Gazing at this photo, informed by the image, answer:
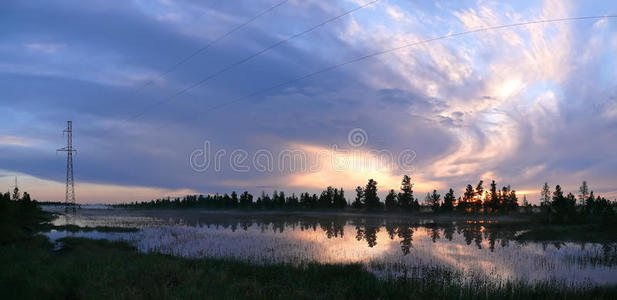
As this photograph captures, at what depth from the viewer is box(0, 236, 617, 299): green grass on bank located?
15086 mm

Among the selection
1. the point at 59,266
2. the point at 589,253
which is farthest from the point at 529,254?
the point at 59,266

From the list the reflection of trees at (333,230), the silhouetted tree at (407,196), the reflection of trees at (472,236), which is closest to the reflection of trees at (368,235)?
the reflection of trees at (333,230)

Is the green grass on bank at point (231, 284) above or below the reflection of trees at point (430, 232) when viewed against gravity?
above

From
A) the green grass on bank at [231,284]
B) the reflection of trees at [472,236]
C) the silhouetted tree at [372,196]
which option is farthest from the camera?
the silhouetted tree at [372,196]

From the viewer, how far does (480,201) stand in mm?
137500

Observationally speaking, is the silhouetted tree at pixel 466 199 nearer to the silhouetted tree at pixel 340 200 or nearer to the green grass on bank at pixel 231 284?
the silhouetted tree at pixel 340 200

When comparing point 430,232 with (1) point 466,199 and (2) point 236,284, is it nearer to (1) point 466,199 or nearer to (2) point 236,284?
(2) point 236,284

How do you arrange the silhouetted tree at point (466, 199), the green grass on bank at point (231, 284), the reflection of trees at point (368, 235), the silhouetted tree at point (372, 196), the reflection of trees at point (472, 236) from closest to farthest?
the green grass on bank at point (231, 284) → the reflection of trees at point (368, 235) → the reflection of trees at point (472, 236) → the silhouetted tree at point (466, 199) → the silhouetted tree at point (372, 196)

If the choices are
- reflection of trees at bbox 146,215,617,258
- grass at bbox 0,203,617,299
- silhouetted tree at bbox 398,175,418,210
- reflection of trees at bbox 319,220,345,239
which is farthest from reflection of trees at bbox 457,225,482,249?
silhouetted tree at bbox 398,175,418,210

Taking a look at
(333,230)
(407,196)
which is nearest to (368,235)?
(333,230)

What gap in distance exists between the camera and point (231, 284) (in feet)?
55.4

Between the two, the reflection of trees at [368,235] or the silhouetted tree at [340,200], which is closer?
the reflection of trees at [368,235]

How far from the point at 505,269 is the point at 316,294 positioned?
16801 millimetres

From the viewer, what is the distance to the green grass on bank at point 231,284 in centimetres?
1509
